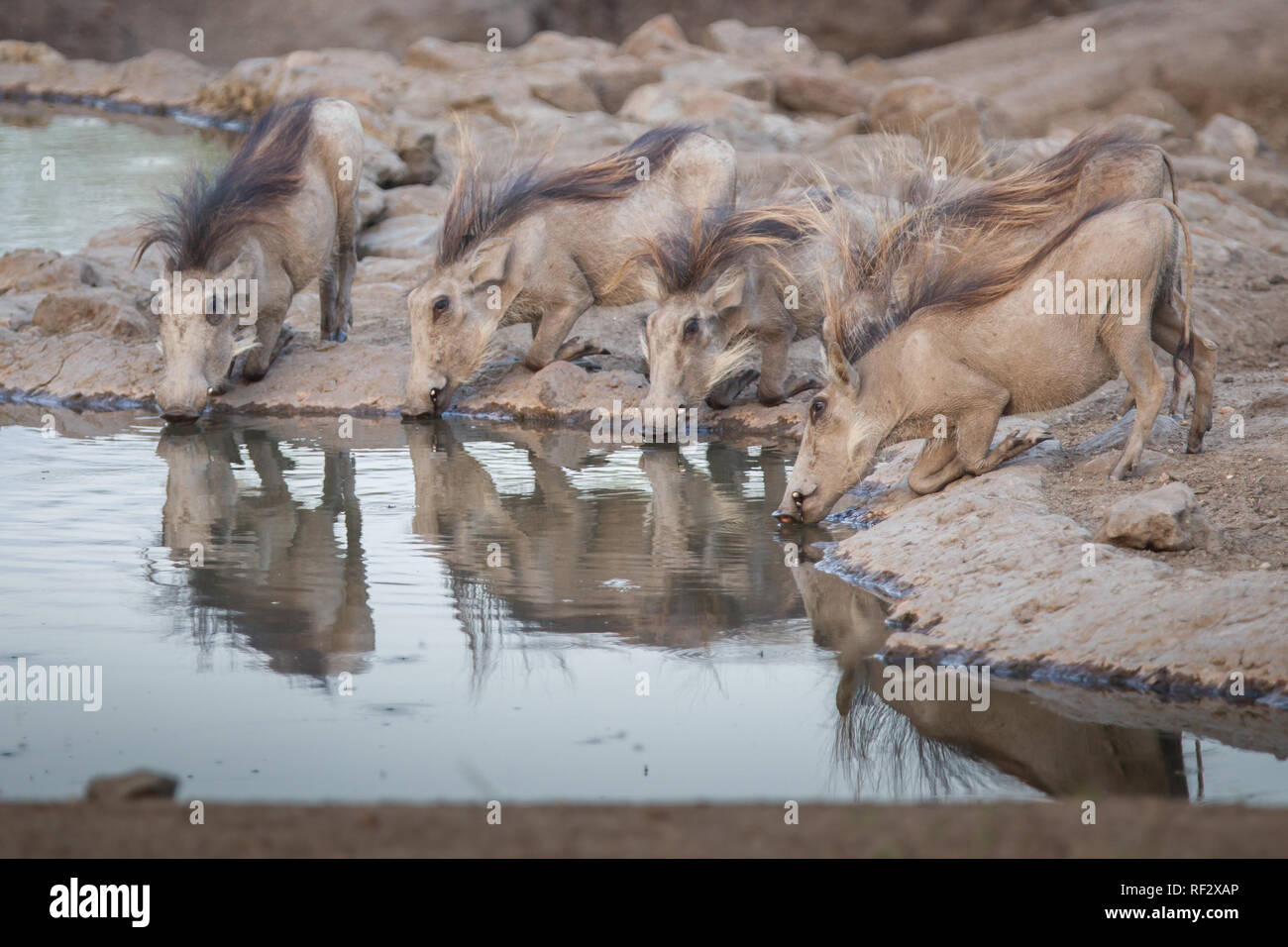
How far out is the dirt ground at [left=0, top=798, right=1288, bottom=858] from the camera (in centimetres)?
265

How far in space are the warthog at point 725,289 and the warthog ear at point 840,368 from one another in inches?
77.2

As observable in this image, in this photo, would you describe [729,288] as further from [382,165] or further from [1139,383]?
[382,165]

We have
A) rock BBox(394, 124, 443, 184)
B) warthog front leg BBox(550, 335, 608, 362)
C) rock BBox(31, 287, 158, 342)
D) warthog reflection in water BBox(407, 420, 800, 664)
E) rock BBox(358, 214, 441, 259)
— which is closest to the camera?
warthog reflection in water BBox(407, 420, 800, 664)

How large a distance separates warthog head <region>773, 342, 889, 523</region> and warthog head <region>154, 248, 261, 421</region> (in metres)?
4.04

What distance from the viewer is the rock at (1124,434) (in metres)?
6.64

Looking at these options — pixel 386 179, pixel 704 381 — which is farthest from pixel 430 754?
pixel 386 179

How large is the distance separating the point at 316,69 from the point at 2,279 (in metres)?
11.5

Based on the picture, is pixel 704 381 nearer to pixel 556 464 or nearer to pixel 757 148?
pixel 556 464

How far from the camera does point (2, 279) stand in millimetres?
11445

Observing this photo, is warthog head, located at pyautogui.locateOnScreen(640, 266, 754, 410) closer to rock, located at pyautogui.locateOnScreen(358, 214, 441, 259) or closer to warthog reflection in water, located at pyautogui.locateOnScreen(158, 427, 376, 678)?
warthog reflection in water, located at pyautogui.locateOnScreen(158, 427, 376, 678)

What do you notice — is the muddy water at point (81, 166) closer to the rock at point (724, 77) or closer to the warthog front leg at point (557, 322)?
the warthog front leg at point (557, 322)

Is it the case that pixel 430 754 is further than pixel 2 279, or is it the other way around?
pixel 2 279

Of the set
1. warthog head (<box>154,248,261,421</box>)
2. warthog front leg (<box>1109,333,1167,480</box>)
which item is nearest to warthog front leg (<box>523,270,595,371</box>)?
warthog head (<box>154,248,261,421</box>)

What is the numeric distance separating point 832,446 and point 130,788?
3.89 m
